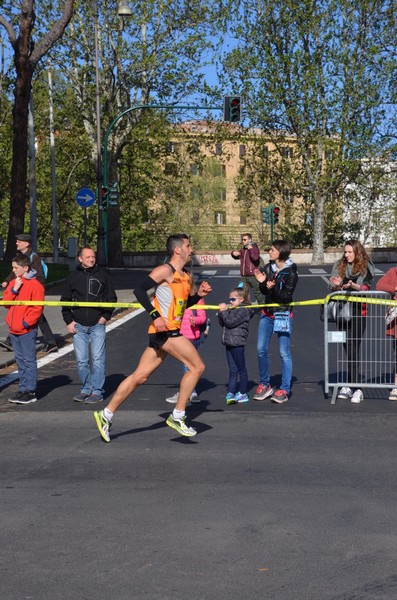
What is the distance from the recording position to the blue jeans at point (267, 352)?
11.0 meters

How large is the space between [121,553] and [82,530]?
52cm

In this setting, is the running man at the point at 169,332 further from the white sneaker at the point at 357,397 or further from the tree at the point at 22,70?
the tree at the point at 22,70

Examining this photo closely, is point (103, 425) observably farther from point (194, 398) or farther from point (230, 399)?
point (194, 398)

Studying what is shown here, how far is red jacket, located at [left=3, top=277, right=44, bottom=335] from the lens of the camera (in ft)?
36.7

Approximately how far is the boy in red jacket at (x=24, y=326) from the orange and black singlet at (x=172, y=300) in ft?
8.54

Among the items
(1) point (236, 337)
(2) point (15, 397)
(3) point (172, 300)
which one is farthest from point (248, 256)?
(3) point (172, 300)

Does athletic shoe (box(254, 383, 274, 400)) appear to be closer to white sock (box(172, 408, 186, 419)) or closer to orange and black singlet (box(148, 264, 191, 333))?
white sock (box(172, 408, 186, 419))

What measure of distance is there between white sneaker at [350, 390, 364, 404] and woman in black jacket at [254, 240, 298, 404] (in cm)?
67

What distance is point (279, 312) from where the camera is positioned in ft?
35.9

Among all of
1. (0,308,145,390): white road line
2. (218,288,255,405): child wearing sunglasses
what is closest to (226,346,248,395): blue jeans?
(218,288,255,405): child wearing sunglasses

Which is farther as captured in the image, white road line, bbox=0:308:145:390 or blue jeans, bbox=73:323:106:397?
white road line, bbox=0:308:145:390

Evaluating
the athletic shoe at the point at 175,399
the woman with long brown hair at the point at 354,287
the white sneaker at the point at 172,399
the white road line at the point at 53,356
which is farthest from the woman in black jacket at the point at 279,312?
the white road line at the point at 53,356

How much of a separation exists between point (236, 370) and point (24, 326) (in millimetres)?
2284

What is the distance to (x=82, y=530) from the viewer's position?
616 centimetres
